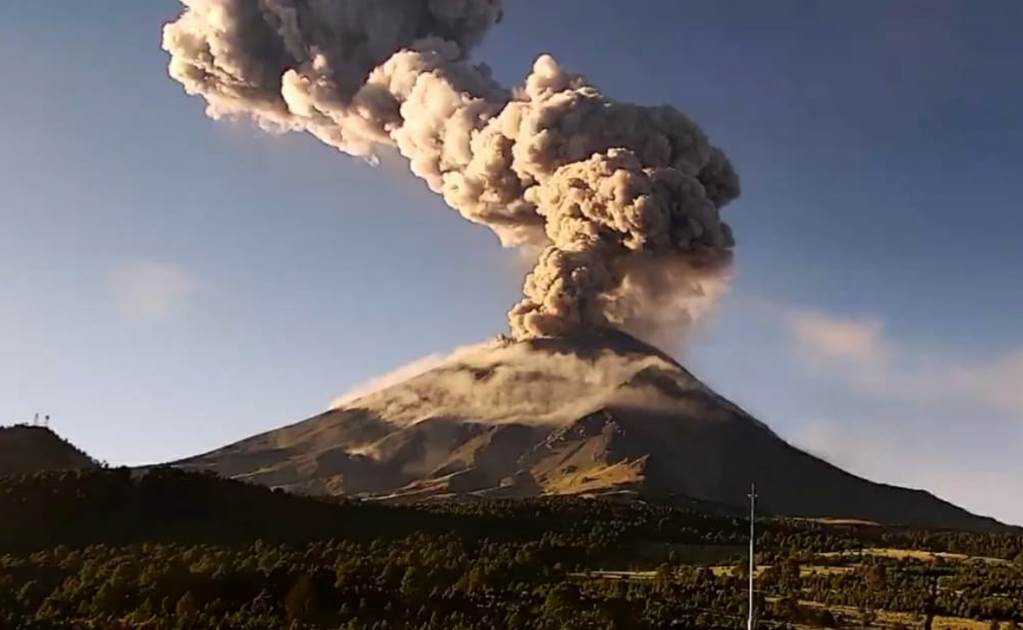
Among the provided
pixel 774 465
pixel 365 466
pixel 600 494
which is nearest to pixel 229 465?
pixel 365 466

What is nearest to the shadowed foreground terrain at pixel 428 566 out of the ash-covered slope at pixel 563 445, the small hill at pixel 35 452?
the small hill at pixel 35 452

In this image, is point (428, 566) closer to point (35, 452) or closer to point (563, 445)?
point (35, 452)

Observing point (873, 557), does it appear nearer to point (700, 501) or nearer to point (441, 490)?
point (700, 501)

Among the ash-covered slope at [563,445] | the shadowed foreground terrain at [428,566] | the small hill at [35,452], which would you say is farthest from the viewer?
the ash-covered slope at [563,445]

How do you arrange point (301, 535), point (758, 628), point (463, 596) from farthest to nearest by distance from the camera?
point (301, 535) → point (463, 596) → point (758, 628)

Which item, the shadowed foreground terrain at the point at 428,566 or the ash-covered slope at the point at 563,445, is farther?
the ash-covered slope at the point at 563,445

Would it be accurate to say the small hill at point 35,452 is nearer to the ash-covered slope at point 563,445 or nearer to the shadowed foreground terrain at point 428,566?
the shadowed foreground terrain at point 428,566

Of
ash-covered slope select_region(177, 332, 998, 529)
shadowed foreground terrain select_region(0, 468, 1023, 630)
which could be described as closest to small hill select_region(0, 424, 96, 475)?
shadowed foreground terrain select_region(0, 468, 1023, 630)
